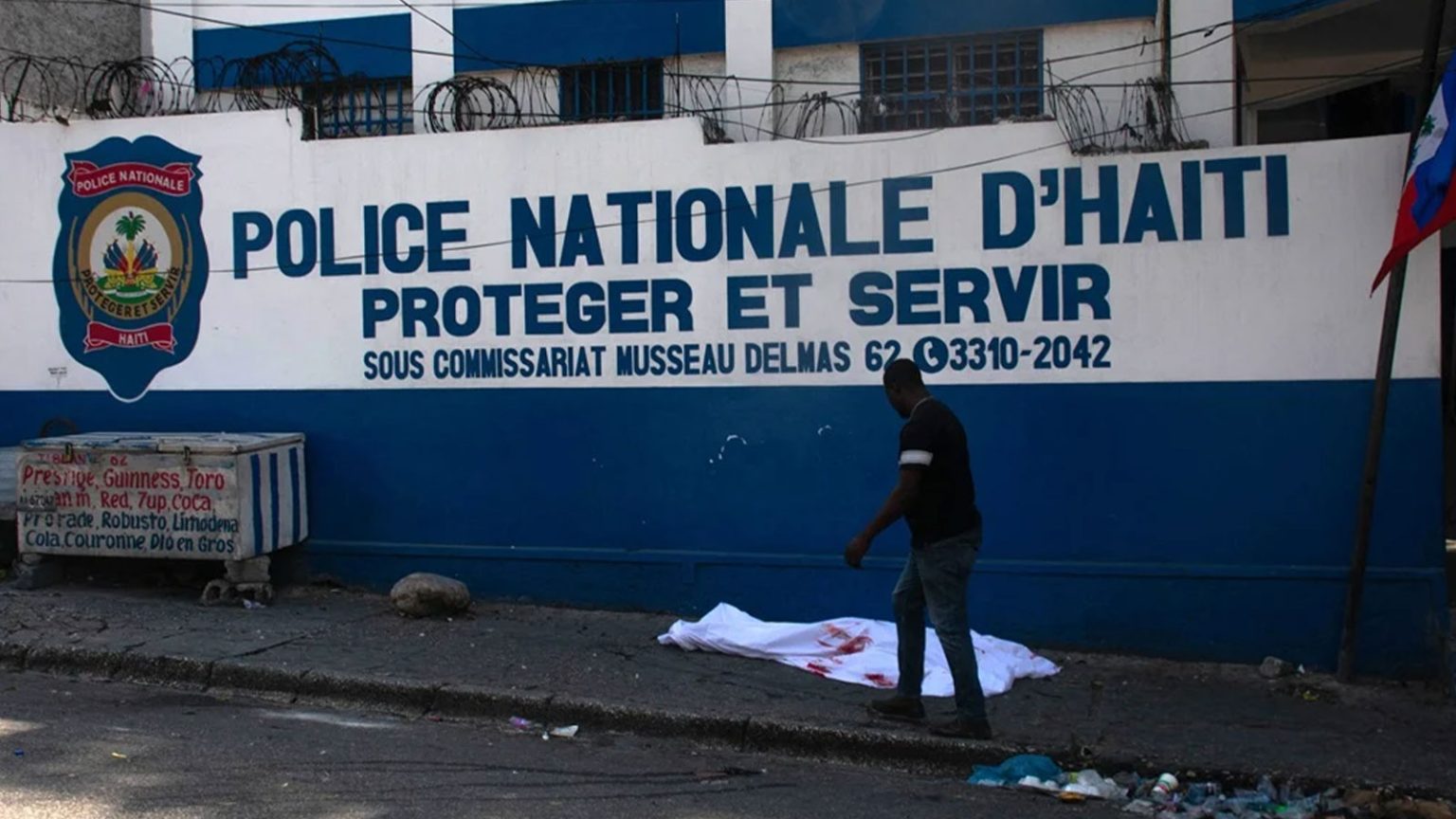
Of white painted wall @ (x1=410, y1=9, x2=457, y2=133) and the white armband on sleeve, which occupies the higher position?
white painted wall @ (x1=410, y1=9, x2=457, y2=133)

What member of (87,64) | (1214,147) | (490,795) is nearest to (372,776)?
(490,795)

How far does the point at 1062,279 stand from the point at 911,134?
1269 millimetres

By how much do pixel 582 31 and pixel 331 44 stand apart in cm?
212

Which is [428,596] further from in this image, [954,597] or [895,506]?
[954,597]

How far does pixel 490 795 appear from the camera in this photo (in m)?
5.25

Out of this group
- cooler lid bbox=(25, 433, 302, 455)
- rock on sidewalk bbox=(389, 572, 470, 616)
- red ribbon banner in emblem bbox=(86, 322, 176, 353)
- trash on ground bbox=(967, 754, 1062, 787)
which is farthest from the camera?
red ribbon banner in emblem bbox=(86, 322, 176, 353)

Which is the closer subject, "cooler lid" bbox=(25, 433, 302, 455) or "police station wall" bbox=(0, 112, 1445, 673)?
"police station wall" bbox=(0, 112, 1445, 673)

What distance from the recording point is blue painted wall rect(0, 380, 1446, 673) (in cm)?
723

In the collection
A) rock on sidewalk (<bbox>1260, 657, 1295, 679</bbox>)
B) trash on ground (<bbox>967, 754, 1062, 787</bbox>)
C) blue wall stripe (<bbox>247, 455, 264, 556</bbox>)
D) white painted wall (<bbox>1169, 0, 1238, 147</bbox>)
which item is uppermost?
white painted wall (<bbox>1169, 0, 1238, 147</bbox>)

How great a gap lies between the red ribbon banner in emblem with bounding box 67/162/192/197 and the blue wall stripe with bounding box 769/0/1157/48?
4.12m

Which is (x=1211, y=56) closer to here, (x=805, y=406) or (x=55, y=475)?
(x=805, y=406)

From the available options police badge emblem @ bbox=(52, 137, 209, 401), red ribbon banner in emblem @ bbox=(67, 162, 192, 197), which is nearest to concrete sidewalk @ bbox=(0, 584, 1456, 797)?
police badge emblem @ bbox=(52, 137, 209, 401)

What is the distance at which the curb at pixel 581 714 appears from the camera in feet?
19.1

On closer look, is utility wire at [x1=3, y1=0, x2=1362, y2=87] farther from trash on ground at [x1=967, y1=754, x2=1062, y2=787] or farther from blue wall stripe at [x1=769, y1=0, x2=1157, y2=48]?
trash on ground at [x1=967, y1=754, x2=1062, y2=787]
